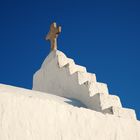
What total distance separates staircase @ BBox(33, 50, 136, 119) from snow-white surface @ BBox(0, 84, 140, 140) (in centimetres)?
89

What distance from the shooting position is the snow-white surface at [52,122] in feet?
26.5

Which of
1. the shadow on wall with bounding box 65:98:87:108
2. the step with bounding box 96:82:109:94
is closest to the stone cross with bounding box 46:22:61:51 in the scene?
the step with bounding box 96:82:109:94

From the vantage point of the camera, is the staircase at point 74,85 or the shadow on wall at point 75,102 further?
the shadow on wall at point 75,102

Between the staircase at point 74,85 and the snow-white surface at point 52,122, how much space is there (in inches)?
35.2

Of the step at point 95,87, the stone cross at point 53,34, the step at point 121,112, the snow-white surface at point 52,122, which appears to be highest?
the stone cross at point 53,34

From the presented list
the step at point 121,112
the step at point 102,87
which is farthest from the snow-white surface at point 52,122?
the step at point 102,87

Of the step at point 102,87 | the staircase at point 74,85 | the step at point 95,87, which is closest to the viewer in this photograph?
the staircase at point 74,85

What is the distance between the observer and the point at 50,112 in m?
8.99

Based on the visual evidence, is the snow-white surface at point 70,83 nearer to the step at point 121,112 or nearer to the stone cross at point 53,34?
the step at point 121,112

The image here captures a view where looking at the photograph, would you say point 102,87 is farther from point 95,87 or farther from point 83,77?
point 83,77

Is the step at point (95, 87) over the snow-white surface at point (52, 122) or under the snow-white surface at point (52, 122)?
over

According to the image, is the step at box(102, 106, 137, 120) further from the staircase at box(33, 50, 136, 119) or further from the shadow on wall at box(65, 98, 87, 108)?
the shadow on wall at box(65, 98, 87, 108)

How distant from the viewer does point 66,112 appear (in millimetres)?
9375

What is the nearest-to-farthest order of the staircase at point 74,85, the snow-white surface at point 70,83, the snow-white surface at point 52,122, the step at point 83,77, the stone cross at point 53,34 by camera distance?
the snow-white surface at point 52,122
the staircase at point 74,85
the snow-white surface at point 70,83
the step at point 83,77
the stone cross at point 53,34
